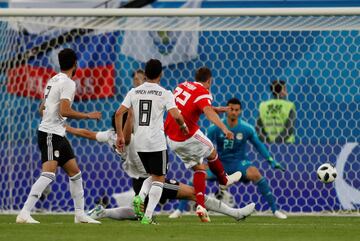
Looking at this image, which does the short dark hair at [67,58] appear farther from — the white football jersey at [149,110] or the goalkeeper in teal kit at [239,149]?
the goalkeeper in teal kit at [239,149]

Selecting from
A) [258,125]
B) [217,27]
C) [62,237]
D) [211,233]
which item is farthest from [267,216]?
[62,237]

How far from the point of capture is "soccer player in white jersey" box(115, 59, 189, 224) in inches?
412

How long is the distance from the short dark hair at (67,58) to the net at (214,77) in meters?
3.22

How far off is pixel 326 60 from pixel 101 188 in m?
3.46

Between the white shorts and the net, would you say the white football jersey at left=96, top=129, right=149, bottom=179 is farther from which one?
the net

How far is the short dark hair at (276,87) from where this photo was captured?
47.1ft

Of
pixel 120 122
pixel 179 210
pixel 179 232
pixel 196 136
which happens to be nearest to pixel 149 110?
pixel 120 122

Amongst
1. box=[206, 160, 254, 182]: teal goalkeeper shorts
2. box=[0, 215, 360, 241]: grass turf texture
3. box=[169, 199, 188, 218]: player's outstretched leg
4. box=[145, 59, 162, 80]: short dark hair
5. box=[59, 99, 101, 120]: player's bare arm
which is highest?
box=[145, 59, 162, 80]: short dark hair

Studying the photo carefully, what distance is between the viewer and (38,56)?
1492 cm

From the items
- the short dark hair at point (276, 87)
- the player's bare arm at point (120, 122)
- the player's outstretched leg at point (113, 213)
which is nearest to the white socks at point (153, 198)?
the player's bare arm at point (120, 122)

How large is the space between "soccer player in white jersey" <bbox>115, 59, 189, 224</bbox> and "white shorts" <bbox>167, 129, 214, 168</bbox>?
1339 mm

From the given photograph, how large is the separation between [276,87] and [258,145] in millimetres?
1254

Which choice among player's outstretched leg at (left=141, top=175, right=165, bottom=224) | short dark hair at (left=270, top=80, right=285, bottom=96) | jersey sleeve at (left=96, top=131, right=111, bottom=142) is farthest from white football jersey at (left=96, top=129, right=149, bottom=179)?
short dark hair at (left=270, top=80, right=285, bottom=96)

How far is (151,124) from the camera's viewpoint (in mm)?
10508
